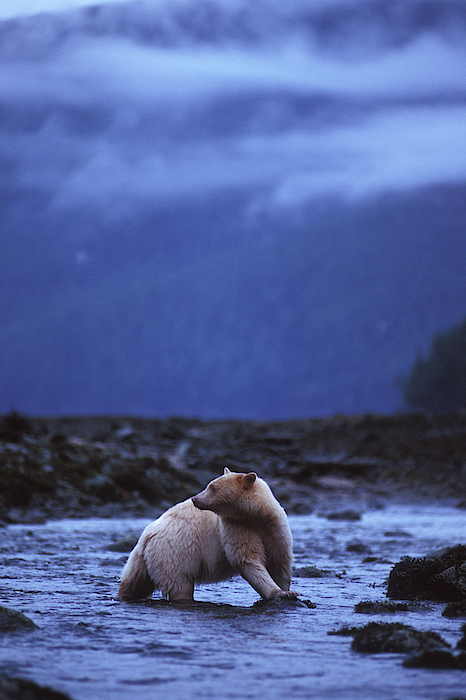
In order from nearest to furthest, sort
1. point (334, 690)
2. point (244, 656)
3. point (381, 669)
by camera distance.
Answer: point (334, 690)
point (381, 669)
point (244, 656)

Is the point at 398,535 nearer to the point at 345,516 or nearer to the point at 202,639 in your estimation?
the point at 345,516

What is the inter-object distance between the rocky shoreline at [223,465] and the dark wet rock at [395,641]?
A: 37.9ft

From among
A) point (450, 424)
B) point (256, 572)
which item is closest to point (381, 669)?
point (256, 572)

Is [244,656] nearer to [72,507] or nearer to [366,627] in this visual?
[366,627]

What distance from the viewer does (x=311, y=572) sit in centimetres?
1059

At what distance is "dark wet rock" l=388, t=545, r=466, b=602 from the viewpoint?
28.8ft

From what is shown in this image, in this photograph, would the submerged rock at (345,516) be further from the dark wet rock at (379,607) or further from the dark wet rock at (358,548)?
the dark wet rock at (379,607)

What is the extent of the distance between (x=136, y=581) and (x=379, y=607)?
2.27 meters

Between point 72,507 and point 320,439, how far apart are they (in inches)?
854

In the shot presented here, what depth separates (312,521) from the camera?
18.8 meters

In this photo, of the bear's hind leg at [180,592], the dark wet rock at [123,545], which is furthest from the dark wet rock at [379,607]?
the dark wet rock at [123,545]

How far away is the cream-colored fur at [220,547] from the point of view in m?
8.62

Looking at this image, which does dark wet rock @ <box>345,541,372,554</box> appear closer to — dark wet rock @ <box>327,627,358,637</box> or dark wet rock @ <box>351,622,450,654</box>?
dark wet rock @ <box>327,627,358,637</box>

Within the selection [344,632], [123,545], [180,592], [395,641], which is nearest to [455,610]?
[344,632]
